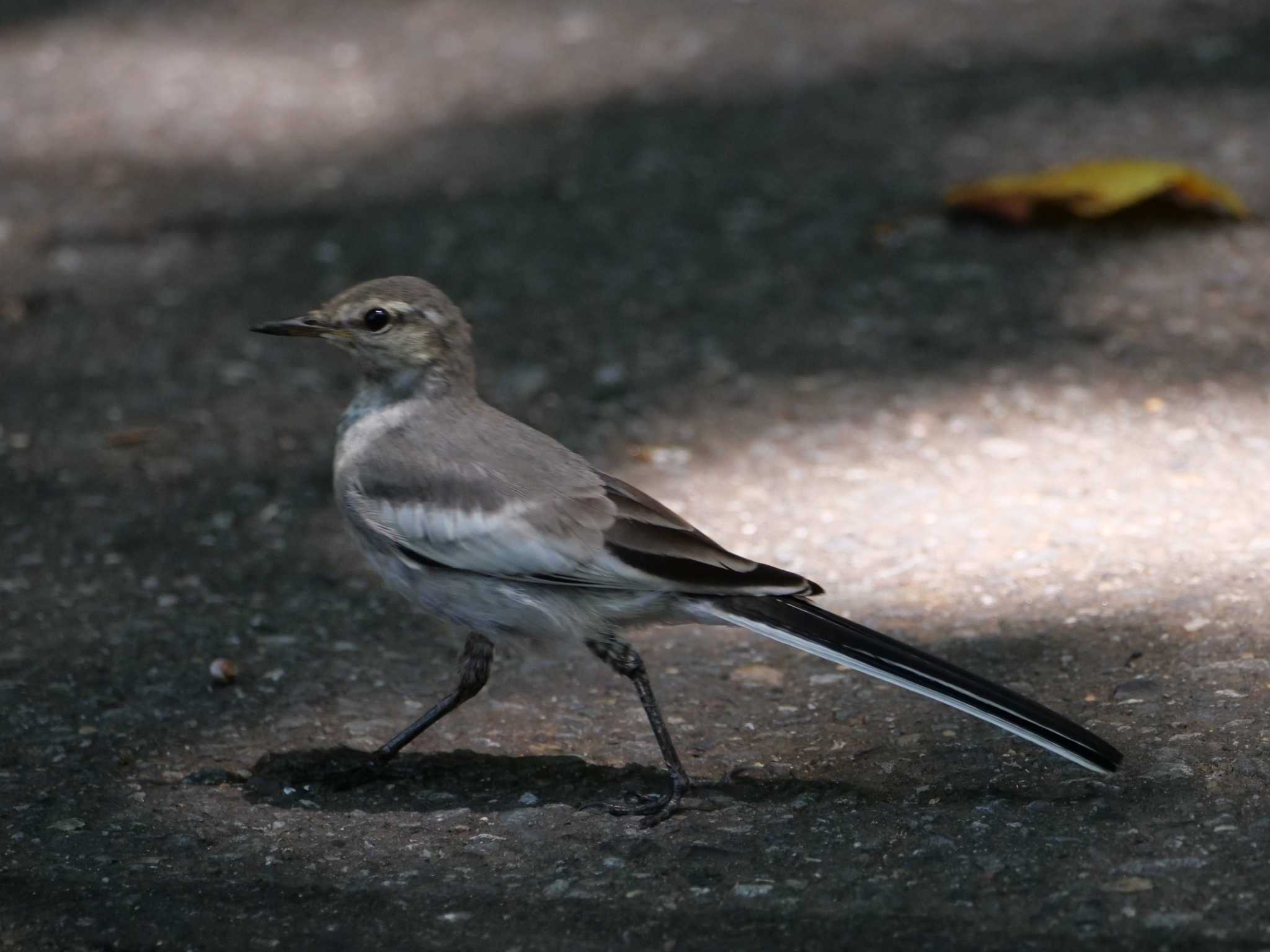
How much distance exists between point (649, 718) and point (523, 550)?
41cm

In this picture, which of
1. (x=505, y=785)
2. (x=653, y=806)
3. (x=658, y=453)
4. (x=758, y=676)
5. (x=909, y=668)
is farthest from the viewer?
(x=658, y=453)

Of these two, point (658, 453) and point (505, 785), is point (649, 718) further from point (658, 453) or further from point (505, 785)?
point (658, 453)

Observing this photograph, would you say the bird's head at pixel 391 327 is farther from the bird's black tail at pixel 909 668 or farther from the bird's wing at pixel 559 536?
the bird's black tail at pixel 909 668

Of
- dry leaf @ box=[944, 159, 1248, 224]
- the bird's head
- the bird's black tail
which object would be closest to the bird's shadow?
the bird's black tail

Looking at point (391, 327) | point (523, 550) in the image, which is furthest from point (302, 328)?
point (523, 550)

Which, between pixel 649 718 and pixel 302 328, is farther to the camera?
pixel 302 328

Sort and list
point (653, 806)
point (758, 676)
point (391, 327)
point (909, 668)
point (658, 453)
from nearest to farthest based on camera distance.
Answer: point (909, 668)
point (653, 806)
point (391, 327)
point (758, 676)
point (658, 453)

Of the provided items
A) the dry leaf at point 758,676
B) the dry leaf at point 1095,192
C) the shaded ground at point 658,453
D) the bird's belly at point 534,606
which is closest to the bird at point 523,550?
the bird's belly at point 534,606

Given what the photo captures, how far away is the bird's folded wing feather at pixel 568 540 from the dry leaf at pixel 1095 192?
3.22 metres

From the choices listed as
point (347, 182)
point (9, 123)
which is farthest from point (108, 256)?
point (9, 123)

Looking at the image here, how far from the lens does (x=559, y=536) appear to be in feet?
10.6

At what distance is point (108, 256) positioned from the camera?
6371mm

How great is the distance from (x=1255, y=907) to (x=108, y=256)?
16.4 feet

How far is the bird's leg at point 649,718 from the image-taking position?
3.22 m
